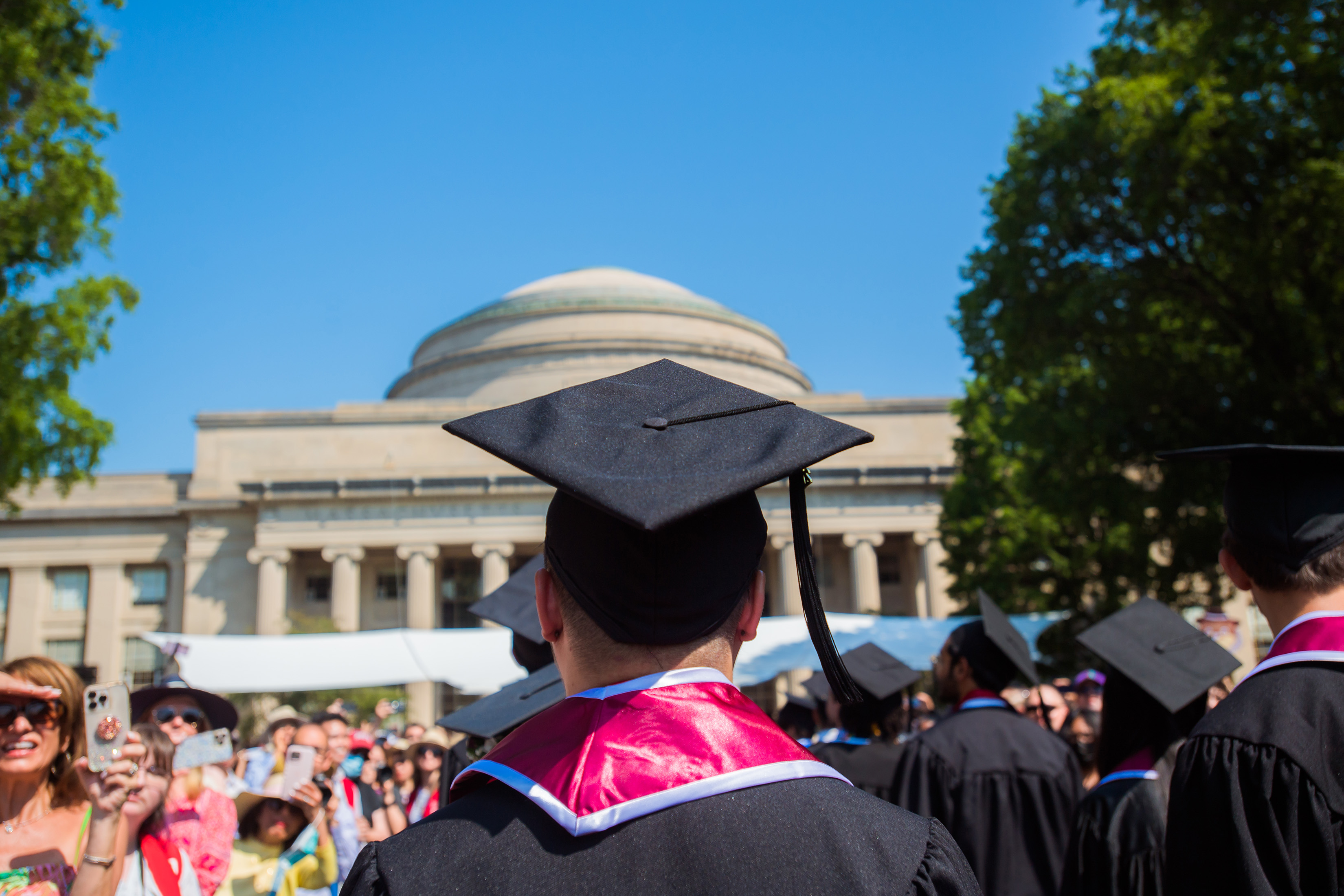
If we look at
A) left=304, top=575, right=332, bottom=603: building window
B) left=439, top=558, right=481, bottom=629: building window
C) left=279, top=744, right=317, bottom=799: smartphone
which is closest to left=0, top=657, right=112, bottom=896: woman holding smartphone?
left=279, top=744, right=317, bottom=799: smartphone

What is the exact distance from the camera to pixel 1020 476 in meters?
24.6

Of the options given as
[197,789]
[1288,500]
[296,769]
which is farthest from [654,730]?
[197,789]

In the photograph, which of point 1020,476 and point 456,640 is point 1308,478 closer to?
point 456,640

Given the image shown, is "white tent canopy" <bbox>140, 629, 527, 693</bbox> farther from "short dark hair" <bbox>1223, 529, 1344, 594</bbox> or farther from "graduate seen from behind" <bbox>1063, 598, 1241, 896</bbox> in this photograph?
"short dark hair" <bbox>1223, 529, 1344, 594</bbox>

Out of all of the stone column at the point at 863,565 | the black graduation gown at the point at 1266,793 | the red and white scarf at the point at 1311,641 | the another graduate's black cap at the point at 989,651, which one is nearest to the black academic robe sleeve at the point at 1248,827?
the black graduation gown at the point at 1266,793

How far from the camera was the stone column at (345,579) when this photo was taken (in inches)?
1683

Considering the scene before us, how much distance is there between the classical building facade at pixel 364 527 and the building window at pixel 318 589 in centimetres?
9

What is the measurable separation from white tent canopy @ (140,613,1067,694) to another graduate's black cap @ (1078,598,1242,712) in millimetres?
11797

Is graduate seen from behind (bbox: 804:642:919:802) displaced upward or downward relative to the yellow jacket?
upward

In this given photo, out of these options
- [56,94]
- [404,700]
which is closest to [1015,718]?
[56,94]

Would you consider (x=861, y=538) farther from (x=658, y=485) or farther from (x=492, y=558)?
(x=658, y=485)

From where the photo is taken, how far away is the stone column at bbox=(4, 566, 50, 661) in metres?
46.9

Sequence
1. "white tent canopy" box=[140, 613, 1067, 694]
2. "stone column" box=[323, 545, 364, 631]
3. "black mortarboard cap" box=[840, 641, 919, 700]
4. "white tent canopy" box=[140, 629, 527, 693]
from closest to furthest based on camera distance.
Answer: "black mortarboard cap" box=[840, 641, 919, 700], "white tent canopy" box=[140, 629, 527, 693], "white tent canopy" box=[140, 613, 1067, 694], "stone column" box=[323, 545, 364, 631]

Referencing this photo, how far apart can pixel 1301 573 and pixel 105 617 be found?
52.9 metres
